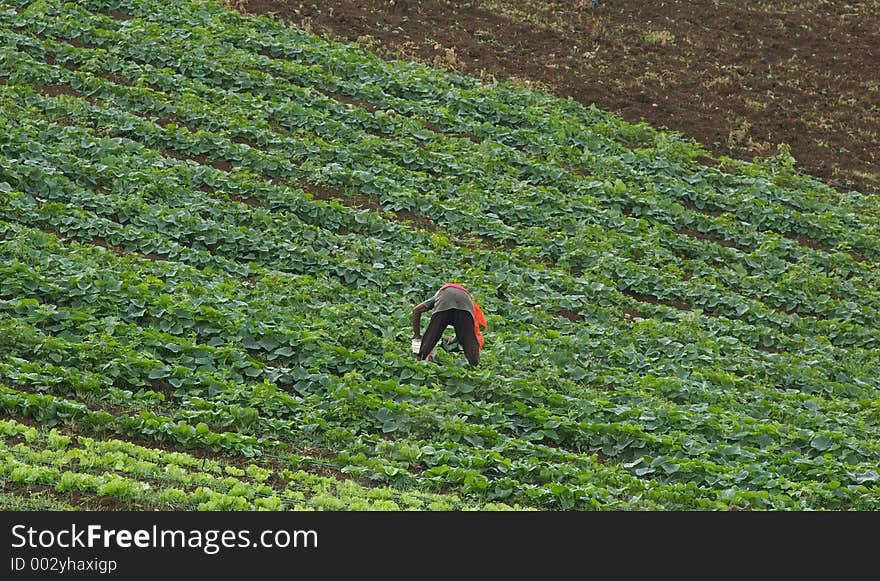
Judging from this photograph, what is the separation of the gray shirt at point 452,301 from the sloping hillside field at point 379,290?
0.69 metres

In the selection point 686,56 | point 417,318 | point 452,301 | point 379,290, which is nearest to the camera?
point 452,301

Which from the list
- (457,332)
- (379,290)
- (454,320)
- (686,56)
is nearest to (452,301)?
(454,320)

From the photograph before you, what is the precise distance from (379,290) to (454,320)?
2741 mm

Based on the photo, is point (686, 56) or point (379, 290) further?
point (686, 56)

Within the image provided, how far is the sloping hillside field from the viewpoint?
861cm

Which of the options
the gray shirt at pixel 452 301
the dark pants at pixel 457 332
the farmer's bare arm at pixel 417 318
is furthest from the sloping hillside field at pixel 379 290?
the gray shirt at pixel 452 301

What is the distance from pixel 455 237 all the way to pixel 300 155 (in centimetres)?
355

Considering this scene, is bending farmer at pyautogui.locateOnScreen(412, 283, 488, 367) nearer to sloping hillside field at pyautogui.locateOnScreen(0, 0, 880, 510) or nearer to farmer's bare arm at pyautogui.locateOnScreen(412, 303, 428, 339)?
farmer's bare arm at pyautogui.locateOnScreen(412, 303, 428, 339)

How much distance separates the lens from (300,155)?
1738 centimetres

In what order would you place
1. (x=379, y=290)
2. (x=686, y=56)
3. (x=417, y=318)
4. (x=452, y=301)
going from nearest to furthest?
(x=452, y=301) → (x=417, y=318) → (x=379, y=290) → (x=686, y=56)

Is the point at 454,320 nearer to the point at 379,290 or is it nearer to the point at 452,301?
the point at 452,301

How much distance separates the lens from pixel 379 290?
526 inches

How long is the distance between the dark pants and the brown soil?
1285 cm

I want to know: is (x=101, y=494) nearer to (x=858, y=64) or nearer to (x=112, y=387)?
(x=112, y=387)
